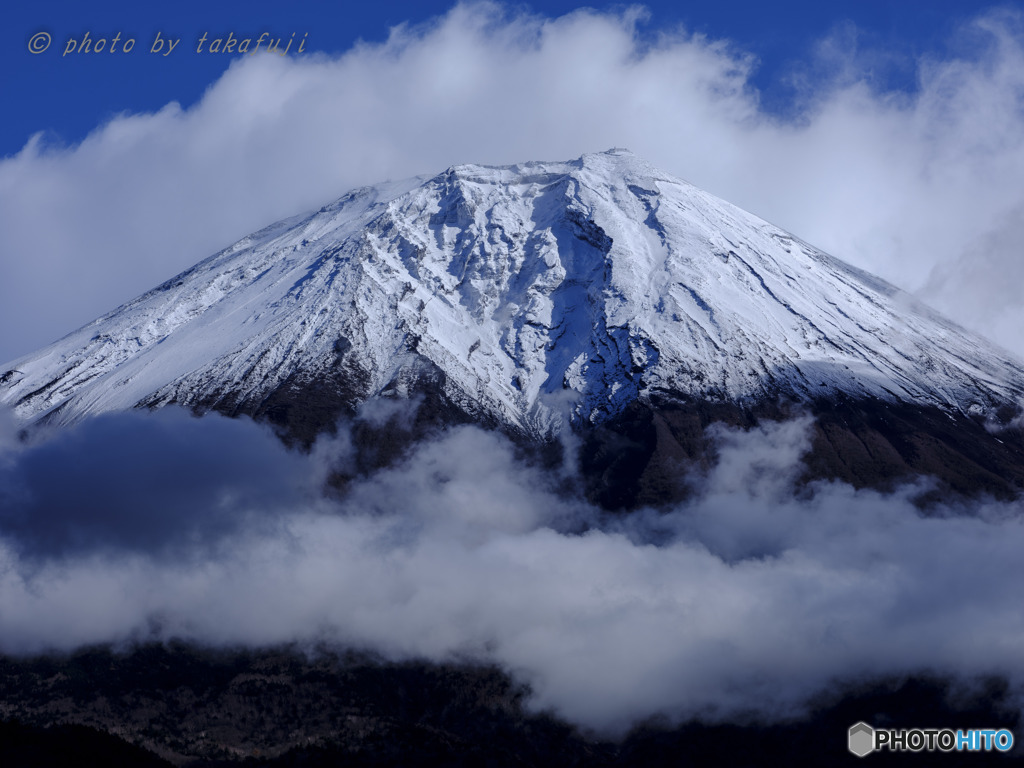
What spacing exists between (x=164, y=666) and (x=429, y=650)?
43605mm

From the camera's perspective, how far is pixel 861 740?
169750 mm

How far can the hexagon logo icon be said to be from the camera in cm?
16875

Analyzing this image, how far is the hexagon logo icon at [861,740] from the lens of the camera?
169 metres

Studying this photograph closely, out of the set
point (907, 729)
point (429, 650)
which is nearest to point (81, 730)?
point (429, 650)

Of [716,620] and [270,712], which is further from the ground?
[716,620]

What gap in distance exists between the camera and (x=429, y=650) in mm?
195250

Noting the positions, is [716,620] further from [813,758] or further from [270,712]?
[270,712]

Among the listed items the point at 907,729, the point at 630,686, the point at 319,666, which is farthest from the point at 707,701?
the point at 319,666

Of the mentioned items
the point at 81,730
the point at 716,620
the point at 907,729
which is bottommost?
the point at 81,730

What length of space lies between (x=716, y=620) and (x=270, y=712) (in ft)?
249

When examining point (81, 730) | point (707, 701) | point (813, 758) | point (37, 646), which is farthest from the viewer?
point (37, 646)

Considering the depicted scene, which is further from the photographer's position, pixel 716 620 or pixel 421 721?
pixel 716 620

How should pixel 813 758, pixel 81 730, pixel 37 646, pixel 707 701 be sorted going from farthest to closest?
pixel 37 646 < pixel 707 701 < pixel 813 758 < pixel 81 730

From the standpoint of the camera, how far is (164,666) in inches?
7539
